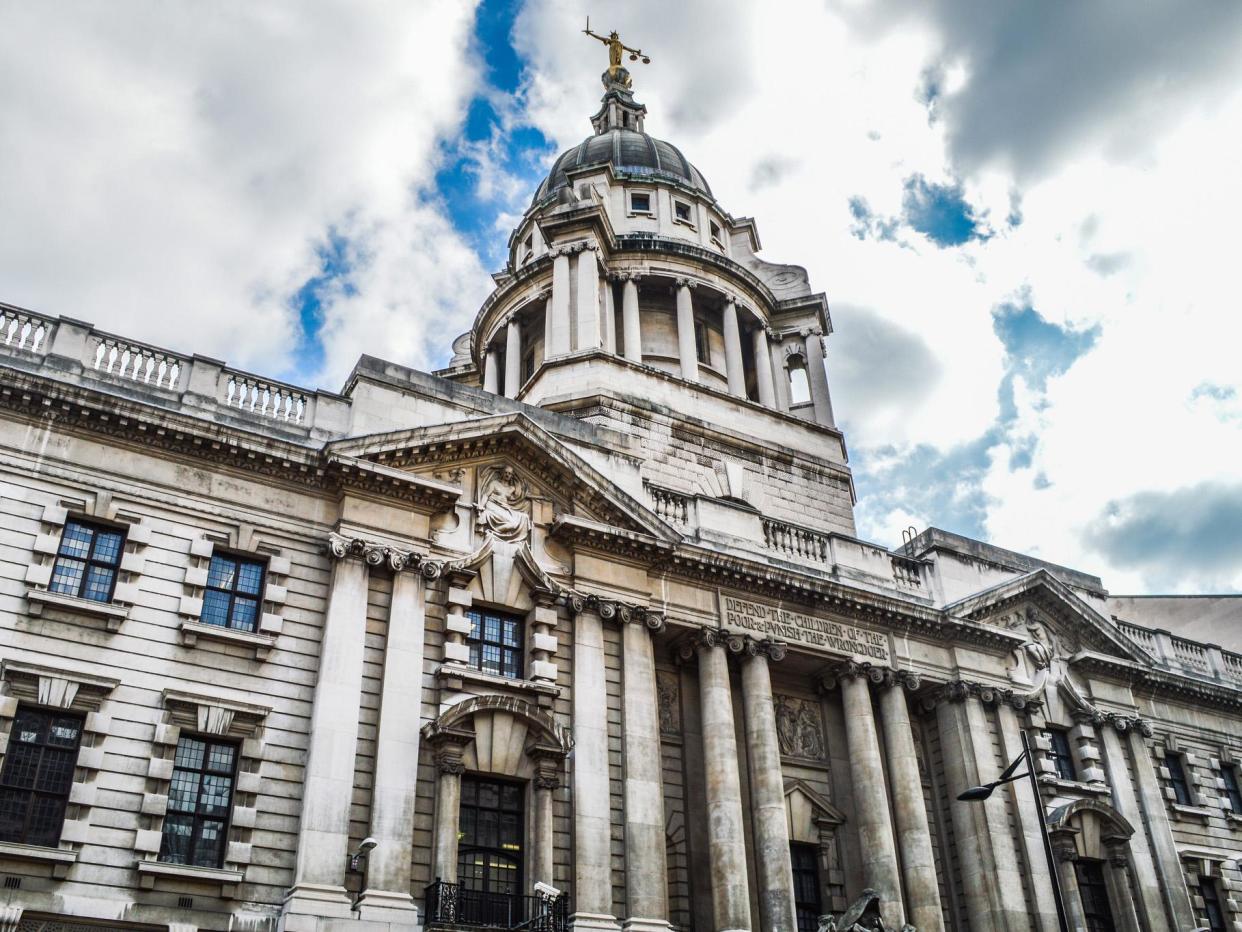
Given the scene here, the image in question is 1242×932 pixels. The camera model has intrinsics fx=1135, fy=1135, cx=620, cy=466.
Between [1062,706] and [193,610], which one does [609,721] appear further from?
[1062,706]

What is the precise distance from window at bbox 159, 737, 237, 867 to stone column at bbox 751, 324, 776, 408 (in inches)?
957

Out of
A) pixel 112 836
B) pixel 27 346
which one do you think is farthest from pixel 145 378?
pixel 112 836

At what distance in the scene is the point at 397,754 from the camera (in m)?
21.3

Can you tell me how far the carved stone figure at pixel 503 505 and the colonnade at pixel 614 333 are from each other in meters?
11.7

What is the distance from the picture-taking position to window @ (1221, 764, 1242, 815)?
3422cm

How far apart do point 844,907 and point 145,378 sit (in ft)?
63.7

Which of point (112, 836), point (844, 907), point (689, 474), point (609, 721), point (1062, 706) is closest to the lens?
point (112, 836)

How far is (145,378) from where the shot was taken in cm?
2325

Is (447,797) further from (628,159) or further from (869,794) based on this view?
(628,159)

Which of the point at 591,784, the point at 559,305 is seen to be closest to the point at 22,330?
the point at 591,784

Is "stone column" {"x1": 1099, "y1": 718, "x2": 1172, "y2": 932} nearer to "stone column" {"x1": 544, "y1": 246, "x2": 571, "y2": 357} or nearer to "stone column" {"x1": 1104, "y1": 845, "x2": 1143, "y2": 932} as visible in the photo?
"stone column" {"x1": 1104, "y1": 845, "x2": 1143, "y2": 932}

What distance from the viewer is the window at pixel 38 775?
18.2 m

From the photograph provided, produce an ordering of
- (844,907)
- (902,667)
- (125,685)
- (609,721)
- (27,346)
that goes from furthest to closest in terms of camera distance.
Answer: (902,667) → (844,907) → (609,721) → (27,346) → (125,685)

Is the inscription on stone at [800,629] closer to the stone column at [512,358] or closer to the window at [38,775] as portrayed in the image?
the window at [38,775]
